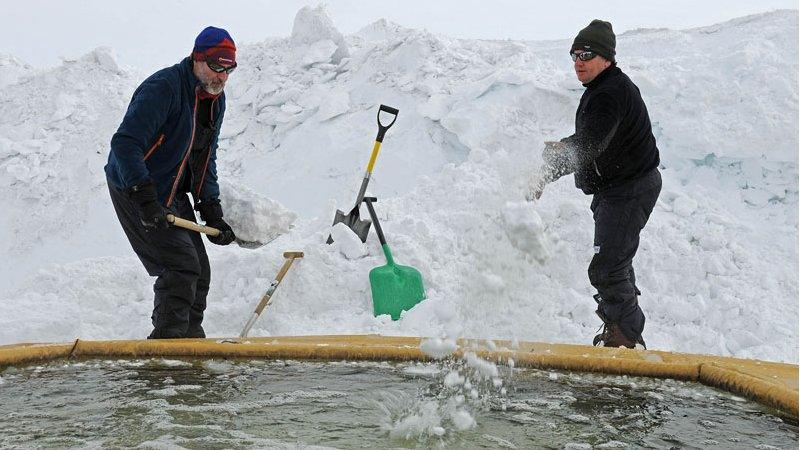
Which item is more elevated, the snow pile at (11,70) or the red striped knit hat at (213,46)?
the snow pile at (11,70)

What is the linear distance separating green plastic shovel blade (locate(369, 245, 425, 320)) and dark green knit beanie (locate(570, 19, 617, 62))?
6.48 ft

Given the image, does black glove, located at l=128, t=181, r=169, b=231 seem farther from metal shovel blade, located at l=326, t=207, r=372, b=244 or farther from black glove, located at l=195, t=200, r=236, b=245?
metal shovel blade, located at l=326, t=207, r=372, b=244

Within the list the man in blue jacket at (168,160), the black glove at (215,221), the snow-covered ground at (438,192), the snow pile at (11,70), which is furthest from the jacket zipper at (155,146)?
the snow pile at (11,70)

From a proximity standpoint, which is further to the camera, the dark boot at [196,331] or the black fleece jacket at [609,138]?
the dark boot at [196,331]

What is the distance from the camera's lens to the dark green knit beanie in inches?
118

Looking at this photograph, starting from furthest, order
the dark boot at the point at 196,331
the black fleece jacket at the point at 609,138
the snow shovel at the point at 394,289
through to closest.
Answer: the snow shovel at the point at 394,289 < the dark boot at the point at 196,331 < the black fleece jacket at the point at 609,138

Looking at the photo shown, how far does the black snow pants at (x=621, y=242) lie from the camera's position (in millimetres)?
3070

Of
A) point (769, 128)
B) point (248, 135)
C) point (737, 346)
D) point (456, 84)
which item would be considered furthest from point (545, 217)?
point (248, 135)

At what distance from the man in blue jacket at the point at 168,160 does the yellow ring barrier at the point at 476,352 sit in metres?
0.34

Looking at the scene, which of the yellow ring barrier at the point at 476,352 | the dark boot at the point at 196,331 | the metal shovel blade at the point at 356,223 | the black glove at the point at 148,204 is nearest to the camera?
the yellow ring barrier at the point at 476,352

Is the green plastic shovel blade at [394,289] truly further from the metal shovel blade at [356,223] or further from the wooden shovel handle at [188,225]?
the wooden shovel handle at [188,225]

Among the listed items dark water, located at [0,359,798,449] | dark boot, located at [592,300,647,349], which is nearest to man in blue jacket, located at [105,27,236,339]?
dark water, located at [0,359,798,449]

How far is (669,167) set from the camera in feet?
23.0

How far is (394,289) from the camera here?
4473 millimetres
